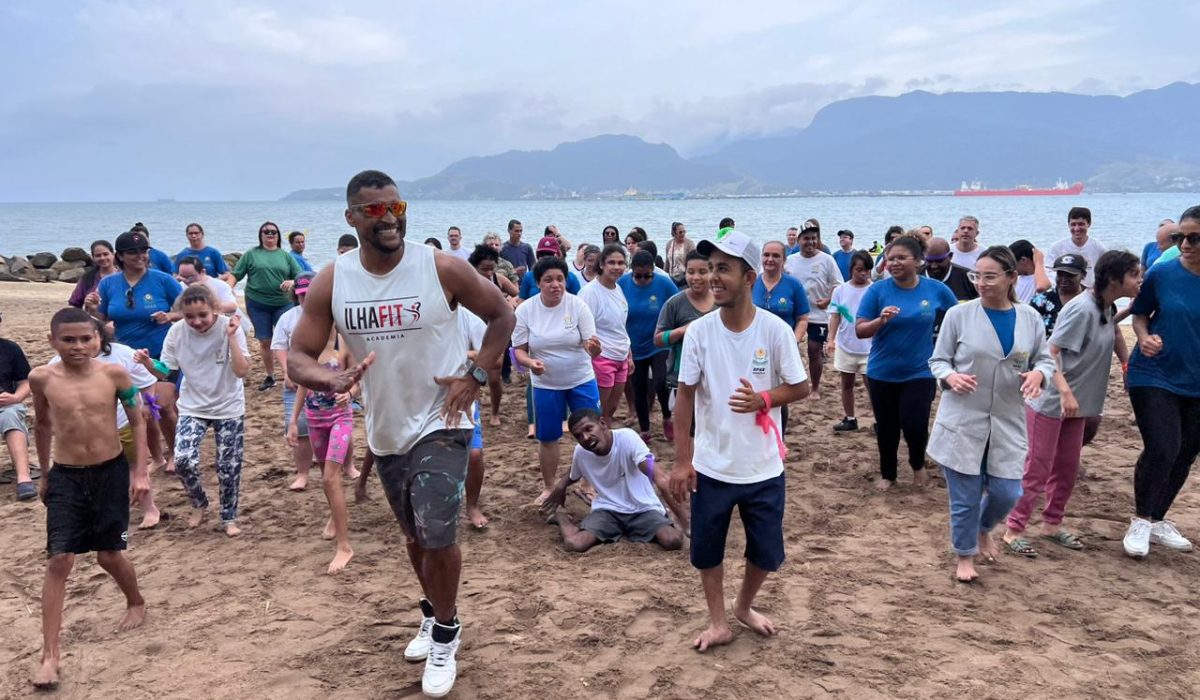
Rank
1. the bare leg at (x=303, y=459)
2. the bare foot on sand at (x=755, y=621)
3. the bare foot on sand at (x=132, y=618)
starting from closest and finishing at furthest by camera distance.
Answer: the bare foot on sand at (x=755, y=621) → the bare foot on sand at (x=132, y=618) → the bare leg at (x=303, y=459)

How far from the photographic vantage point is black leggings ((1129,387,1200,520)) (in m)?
4.96

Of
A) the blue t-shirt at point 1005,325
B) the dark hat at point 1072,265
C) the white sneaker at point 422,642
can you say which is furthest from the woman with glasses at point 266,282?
the dark hat at point 1072,265

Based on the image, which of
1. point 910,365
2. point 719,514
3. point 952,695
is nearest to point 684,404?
point 719,514

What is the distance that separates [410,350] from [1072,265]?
14.9ft

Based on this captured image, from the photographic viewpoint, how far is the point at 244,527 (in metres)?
5.99

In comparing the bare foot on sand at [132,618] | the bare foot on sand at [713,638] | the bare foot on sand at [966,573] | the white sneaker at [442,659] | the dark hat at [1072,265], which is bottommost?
the bare foot on sand at [132,618]

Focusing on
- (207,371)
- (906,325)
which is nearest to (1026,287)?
(906,325)

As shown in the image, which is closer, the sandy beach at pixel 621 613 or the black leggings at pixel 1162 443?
the sandy beach at pixel 621 613

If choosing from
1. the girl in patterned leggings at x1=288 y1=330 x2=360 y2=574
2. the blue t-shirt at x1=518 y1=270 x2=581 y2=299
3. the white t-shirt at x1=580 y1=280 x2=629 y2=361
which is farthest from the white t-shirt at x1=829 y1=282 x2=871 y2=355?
the girl in patterned leggings at x1=288 y1=330 x2=360 y2=574

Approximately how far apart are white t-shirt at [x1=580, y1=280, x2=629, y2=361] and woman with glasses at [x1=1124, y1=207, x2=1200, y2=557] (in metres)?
3.95

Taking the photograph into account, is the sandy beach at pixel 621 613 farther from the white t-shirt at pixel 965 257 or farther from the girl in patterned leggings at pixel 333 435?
the white t-shirt at pixel 965 257

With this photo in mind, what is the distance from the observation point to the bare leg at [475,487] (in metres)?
5.69

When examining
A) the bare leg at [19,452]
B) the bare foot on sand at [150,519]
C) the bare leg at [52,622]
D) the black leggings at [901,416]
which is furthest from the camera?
the bare leg at [19,452]

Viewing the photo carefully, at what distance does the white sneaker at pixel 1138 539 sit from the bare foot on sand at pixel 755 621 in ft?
8.68
